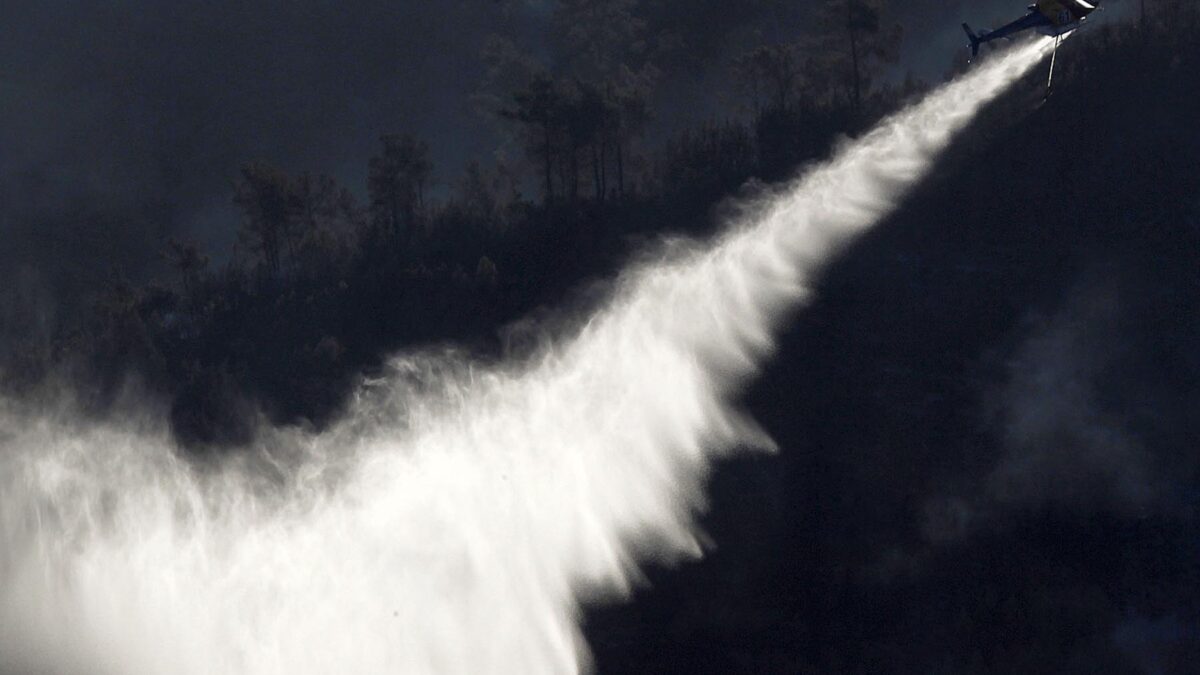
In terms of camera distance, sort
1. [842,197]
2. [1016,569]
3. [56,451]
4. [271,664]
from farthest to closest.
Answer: [842,197]
[56,451]
[1016,569]
[271,664]

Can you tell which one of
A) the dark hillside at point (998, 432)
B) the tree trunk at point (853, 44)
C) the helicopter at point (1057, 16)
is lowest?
the dark hillside at point (998, 432)

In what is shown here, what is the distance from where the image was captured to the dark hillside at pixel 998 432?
84000mm

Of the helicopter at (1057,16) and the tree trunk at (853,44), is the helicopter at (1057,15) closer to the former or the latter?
the helicopter at (1057,16)

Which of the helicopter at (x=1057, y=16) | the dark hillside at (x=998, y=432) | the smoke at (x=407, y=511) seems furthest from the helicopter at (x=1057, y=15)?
the smoke at (x=407, y=511)

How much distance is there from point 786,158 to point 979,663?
44056 millimetres

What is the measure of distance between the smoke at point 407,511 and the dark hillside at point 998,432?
121 inches

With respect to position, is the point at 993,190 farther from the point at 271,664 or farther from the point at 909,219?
the point at 271,664

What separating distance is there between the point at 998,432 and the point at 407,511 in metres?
33.6

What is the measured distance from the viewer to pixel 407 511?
84.2 metres

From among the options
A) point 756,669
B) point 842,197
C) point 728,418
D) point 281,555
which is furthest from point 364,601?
point 842,197

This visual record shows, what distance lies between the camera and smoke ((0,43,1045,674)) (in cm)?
8044

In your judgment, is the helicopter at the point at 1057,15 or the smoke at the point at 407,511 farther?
the helicopter at the point at 1057,15

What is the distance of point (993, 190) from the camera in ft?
364

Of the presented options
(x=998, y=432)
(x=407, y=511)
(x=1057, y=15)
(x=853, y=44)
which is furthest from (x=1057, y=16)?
(x=853, y=44)
